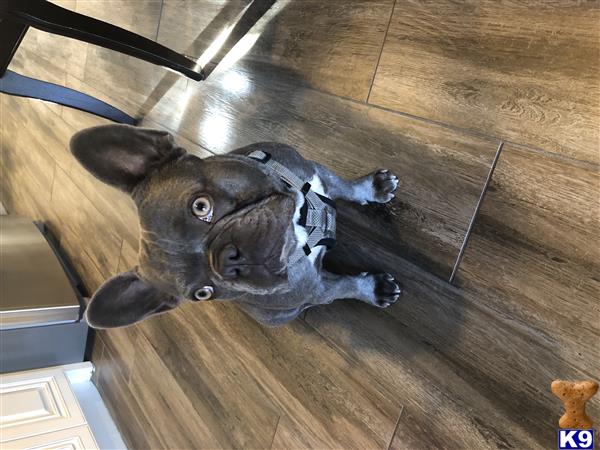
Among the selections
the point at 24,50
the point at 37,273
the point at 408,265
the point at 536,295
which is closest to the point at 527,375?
the point at 536,295

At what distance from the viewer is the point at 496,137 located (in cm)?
170

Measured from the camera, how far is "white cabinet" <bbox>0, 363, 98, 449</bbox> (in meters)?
3.31

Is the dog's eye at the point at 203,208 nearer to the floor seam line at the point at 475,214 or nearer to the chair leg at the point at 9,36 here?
the floor seam line at the point at 475,214

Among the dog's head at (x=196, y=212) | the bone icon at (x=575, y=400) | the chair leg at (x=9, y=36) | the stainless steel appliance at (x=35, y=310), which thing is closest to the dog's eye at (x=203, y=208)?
the dog's head at (x=196, y=212)

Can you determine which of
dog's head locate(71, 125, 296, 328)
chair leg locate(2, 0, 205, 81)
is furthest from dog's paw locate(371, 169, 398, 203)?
chair leg locate(2, 0, 205, 81)

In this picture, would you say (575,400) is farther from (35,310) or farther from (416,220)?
(35,310)

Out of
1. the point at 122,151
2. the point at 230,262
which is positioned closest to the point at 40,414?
the point at 122,151

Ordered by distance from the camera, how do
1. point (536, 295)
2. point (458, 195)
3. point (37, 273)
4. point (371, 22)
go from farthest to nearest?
point (37, 273) < point (371, 22) < point (458, 195) < point (536, 295)

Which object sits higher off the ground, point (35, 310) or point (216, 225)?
point (216, 225)

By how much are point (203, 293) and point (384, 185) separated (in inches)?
34.9

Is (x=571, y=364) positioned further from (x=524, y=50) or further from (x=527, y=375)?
(x=524, y=50)

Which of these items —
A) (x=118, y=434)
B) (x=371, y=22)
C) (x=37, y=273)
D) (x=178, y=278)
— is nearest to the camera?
(x=178, y=278)

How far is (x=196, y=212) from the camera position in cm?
136

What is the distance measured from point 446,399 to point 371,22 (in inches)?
63.1
